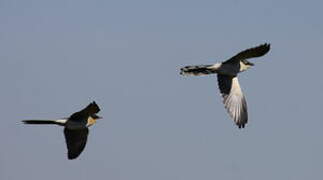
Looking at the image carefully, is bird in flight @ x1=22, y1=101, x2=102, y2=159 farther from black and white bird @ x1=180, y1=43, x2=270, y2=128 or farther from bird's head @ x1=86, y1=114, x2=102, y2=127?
black and white bird @ x1=180, y1=43, x2=270, y2=128

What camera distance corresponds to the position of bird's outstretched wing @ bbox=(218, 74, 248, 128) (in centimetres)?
2234

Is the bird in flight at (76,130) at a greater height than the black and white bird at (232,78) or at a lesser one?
lesser

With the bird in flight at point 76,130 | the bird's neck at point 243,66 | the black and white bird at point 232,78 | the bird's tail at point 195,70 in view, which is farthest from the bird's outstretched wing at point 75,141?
the bird's neck at point 243,66

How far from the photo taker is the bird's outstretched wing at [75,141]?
74.2ft

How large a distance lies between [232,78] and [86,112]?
4.52 metres

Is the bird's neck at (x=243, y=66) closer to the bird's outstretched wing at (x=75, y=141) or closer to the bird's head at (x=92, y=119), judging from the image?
the bird's head at (x=92, y=119)

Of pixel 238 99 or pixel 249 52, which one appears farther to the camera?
pixel 238 99

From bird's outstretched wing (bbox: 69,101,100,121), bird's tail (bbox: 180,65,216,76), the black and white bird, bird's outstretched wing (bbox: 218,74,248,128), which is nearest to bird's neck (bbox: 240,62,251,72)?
the black and white bird

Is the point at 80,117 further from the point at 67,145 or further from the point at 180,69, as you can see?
the point at 180,69

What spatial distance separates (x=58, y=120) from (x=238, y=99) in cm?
532

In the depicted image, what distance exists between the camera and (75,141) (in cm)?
2281

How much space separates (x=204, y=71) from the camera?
21891 millimetres

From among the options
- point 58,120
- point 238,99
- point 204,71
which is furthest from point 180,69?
point 58,120

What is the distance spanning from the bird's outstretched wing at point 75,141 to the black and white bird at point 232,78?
357 cm
